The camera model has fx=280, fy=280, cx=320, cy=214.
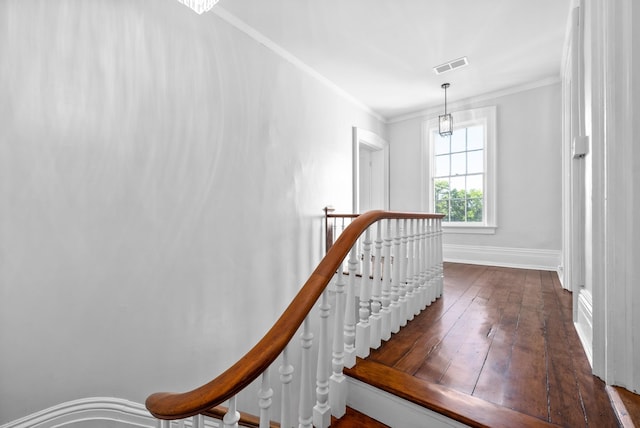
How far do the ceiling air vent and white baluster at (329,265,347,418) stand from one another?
11.0ft

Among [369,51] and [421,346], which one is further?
[369,51]

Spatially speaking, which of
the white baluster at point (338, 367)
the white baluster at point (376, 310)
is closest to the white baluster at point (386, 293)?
the white baluster at point (376, 310)

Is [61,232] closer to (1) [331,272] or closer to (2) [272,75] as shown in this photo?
(1) [331,272]

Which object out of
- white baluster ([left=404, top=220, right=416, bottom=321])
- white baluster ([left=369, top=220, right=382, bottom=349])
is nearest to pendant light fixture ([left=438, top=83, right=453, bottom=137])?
white baluster ([left=404, top=220, right=416, bottom=321])

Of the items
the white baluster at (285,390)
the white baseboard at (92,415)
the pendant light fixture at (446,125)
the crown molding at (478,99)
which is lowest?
the white baseboard at (92,415)

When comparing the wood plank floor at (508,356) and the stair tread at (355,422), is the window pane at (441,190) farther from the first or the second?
the stair tread at (355,422)

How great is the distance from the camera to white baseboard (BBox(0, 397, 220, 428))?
154cm

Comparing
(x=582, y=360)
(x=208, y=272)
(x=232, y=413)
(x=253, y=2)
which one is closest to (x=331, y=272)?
(x=232, y=413)

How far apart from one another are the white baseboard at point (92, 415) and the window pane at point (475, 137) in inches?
190

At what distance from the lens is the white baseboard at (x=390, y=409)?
3.83ft

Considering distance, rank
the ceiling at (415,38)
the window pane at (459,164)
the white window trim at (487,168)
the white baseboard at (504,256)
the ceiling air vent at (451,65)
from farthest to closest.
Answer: the window pane at (459,164)
the white window trim at (487,168)
the white baseboard at (504,256)
the ceiling air vent at (451,65)
the ceiling at (415,38)

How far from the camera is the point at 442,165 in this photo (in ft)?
15.8

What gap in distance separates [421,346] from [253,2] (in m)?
3.05

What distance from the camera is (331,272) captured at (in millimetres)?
1148
